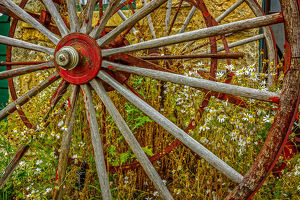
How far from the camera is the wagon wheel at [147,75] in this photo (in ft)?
3.30

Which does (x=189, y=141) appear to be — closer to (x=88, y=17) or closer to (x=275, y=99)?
(x=275, y=99)

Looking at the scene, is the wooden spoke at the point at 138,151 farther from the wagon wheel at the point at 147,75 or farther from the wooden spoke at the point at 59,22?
the wooden spoke at the point at 59,22

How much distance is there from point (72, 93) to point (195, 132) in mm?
885

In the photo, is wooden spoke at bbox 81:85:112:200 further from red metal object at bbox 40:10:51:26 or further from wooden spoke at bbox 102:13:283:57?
red metal object at bbox 40:10:51:26

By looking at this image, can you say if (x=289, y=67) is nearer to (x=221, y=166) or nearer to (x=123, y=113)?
(x=221, y=166)

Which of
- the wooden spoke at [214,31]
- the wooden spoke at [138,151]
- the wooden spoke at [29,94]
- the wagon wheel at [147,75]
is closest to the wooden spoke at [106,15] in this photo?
the wagon wheel at [147,75]

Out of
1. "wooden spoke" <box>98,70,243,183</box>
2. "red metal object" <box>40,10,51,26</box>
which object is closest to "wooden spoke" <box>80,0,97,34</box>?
"wooden spoke" <box>98,70,243,183</box>

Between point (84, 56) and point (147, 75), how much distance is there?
350 millimetres

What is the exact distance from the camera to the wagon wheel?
1.01m

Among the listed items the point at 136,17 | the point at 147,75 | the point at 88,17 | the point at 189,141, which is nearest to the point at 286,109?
the point at 189,141

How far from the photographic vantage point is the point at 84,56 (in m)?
Result: 1.36

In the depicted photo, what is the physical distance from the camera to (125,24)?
1287mm

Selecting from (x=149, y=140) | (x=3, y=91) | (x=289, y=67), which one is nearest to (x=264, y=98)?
(x=289, y=67)

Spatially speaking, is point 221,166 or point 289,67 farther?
point 221,166
